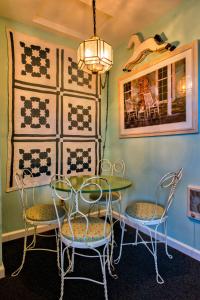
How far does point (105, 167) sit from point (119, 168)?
0.26 metres

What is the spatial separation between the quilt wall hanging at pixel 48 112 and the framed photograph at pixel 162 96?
483mm

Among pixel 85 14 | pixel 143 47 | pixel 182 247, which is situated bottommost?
pixel 182 247

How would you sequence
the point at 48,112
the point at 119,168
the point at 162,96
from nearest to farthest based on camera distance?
the point at 162,96 < the point at 48,112 < the point at 119,168

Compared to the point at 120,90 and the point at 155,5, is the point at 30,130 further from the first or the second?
the point at 155,5

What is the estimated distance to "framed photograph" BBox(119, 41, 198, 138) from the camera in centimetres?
182

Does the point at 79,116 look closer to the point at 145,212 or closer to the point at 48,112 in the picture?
the point at 48,112

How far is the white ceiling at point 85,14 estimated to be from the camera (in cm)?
193

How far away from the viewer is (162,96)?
210 cm

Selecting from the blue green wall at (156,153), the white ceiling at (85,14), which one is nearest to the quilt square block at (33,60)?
the blue green wall at (156,153)

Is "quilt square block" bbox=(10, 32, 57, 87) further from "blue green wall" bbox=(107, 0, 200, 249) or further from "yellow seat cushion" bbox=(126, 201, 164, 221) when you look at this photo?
"yellow seat cushion" bbox=(126, 201, 164, 221)

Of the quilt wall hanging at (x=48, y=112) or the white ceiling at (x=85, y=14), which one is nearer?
the white ceiling at (x=85, y=14)

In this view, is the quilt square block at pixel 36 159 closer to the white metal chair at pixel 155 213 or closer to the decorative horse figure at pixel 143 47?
the white metal chair at pixel 155 213

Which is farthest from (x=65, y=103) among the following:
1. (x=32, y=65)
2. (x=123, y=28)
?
(x=123, y=28)

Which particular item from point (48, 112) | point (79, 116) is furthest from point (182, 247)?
point (48, 112)
